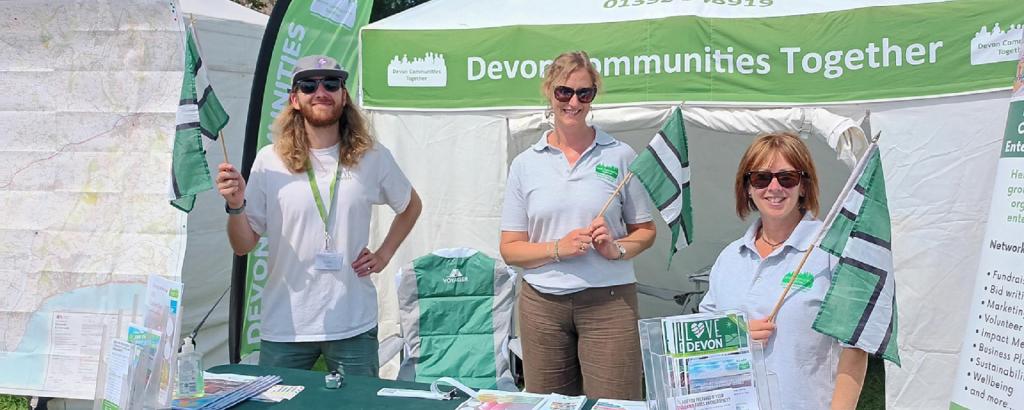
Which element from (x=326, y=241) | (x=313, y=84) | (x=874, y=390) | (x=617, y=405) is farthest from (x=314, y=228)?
(x=874, y=390)

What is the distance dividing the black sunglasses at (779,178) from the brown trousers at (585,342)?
0.83 m

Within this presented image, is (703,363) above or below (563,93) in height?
below

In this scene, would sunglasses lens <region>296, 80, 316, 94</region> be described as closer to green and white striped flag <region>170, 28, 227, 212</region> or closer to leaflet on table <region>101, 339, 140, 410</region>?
green and white striped flag <region>170, 28, 227, 212</region>

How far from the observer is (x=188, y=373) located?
2098 millimetres

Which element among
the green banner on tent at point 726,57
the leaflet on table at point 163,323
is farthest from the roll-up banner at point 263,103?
the leaflet on table at point 163,323

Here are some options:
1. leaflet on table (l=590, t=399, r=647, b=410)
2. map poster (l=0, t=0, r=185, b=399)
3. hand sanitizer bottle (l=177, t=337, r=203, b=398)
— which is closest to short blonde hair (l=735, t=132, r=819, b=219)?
leaflet on table (l=590, t=399, r=647, b=410)

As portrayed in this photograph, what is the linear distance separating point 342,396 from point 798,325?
1184 mm

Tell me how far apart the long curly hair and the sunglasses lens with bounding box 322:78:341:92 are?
0.27 ft

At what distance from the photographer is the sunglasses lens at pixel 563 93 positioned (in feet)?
8.54

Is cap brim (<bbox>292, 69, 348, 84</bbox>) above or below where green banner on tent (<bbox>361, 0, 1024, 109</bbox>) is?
below

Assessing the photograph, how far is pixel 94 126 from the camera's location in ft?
8.49

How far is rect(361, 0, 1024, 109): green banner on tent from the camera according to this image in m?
3.85

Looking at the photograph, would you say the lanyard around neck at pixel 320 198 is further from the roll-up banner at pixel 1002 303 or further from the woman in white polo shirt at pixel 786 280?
the roll-up banner at pixel 1002 303

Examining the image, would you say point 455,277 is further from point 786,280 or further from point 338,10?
point 786,280
